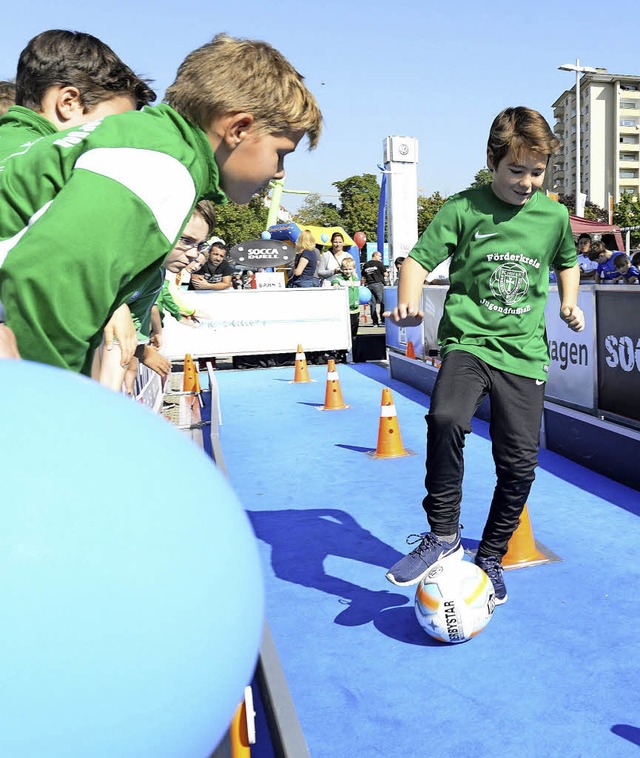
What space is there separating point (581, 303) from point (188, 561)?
5972 mm

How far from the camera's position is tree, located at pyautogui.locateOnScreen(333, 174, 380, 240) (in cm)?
6512

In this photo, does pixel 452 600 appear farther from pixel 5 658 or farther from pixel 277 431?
pixel 277 431

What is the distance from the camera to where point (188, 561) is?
1.05m

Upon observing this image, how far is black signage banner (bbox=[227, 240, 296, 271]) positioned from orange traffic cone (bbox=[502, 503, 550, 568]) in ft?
55.8

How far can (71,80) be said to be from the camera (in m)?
2.27

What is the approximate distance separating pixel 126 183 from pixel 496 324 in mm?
2519

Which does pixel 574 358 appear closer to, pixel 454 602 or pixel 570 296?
pixel 570 296

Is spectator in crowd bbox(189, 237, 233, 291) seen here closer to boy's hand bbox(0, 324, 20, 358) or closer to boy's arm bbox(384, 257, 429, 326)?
boy's arm bbox(384, 257, 429, 326)

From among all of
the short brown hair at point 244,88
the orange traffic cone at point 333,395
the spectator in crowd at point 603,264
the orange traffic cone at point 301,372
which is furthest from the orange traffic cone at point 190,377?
the spectator in crowd at point 603,264

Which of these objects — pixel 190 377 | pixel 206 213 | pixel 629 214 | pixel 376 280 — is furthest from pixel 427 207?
pixel 206 213

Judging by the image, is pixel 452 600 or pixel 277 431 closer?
pixel 452 600

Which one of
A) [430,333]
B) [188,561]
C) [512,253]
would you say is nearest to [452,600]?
[512,253]

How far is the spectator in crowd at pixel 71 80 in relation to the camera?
226 centimetres

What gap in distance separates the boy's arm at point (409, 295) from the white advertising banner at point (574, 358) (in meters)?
3.05
